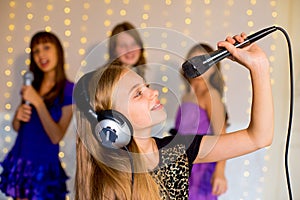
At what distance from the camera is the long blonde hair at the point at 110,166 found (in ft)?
3.37

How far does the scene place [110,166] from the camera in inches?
41.9

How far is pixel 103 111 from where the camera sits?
3.19ft

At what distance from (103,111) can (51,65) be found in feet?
1.89

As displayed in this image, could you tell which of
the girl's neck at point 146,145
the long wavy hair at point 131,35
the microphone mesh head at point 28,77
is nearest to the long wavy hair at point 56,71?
the microphone mesh head at point 28,77

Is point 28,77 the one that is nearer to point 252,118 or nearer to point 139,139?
point 139,139

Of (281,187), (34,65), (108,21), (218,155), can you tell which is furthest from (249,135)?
(34,65)

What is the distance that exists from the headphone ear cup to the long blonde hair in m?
0.05

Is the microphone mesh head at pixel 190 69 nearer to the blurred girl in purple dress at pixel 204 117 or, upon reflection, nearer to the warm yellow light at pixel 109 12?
the blurred girl in purple dress at pixel 204 117

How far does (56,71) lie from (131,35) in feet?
0.87

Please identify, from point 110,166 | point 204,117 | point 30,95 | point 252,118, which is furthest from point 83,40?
point 252,118

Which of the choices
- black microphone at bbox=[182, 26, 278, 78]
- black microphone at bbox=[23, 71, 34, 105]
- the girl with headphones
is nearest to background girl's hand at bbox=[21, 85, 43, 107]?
black microphone at bbox=[23, 71, 34, 105]

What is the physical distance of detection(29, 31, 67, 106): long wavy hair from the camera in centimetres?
149

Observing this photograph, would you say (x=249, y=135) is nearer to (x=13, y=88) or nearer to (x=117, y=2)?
(x=117, y=2)

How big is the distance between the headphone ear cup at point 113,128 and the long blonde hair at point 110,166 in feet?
0.17
